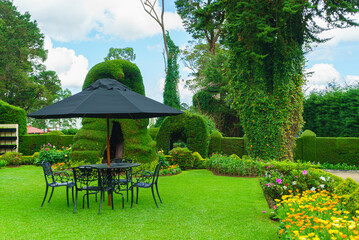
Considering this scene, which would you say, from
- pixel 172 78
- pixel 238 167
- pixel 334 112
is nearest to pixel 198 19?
pixel 172 78

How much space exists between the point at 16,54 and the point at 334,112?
1139 inches

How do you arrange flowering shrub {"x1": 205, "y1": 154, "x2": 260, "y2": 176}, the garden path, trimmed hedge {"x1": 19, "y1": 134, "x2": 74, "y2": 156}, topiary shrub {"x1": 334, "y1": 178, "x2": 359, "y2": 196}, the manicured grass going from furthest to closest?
trimmed hedge {"x1": 19, "y1": 134, "x2": 74, "y2": 156}
the garden path
flowering shrub {"x1": 205, "y1": 154, "x2": 260, "y2": 176}
the manicured grass
topiary shrub {"x1": 334, "y1": 178, "x2": 359, "y2": 196}

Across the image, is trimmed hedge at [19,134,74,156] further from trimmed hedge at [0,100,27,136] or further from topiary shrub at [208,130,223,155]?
topiary shrub at [208,130,223,155]

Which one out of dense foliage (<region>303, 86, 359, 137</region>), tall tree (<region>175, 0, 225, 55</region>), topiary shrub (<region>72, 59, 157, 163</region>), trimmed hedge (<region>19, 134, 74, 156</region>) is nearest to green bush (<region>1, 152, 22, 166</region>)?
trimmed hedge (<region>19, 134, 74, 156</region>)

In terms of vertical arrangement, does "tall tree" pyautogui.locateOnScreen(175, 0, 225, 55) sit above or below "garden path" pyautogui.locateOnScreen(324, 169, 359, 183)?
above

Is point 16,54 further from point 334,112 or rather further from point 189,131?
point 334,112

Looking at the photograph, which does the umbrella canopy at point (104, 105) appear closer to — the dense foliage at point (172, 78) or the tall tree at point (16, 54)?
the dense foliage at point (172, 78)

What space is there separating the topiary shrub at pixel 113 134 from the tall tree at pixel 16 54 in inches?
728

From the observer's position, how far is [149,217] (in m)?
5.09

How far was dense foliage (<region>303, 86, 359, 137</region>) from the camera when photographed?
15.5 metres

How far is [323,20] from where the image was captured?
37.3 feet

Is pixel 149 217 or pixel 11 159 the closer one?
pixel 149 217

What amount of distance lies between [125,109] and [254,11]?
8.14 meters

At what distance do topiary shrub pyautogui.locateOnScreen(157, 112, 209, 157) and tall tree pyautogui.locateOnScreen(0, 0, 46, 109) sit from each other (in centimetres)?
1910
